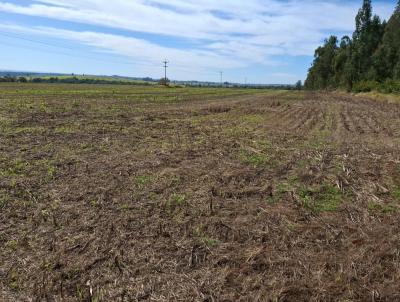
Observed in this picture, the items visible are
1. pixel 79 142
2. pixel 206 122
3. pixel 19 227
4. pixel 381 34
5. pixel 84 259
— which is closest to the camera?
pixel 84 259

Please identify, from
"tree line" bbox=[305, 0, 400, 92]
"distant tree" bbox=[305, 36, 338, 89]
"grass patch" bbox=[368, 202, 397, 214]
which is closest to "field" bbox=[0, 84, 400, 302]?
"grass patch" bbox=[368, 202, 397, 214]

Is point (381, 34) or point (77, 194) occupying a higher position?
point (381, 34)

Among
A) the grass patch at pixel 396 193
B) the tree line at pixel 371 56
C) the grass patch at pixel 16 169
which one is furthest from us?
the tree line at pixel 371 56

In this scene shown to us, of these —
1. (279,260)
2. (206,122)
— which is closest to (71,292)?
(279,260)

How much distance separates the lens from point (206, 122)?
771 inches

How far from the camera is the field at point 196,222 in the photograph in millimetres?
4363

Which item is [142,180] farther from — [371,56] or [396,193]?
[371,56]

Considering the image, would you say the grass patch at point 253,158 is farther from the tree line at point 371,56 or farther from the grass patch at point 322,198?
the tree line at point 371,56

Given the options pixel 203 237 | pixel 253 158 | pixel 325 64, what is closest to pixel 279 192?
pixel 203 237

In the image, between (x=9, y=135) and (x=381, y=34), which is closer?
(x=9, y=135)

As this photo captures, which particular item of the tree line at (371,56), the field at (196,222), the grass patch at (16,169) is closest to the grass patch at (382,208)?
the field at (196,222)

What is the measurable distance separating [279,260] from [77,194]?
3.95 m

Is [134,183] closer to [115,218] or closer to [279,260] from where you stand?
[115,218]

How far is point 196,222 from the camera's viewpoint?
607cm
